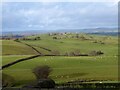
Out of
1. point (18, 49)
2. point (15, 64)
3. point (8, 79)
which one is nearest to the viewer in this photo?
point (8, 79)

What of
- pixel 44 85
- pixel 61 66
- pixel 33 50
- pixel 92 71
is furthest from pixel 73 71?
pixel 33 50

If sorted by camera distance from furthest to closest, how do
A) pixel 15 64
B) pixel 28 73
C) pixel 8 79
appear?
pixel 15 64
pixel 28 73
pixel 8 79

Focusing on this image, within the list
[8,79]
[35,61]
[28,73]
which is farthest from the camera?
[35,61]

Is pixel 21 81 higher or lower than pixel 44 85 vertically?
lower

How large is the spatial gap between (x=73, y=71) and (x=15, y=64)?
1222 centimetres

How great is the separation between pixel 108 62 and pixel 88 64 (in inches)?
241

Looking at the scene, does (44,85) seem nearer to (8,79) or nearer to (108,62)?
(8,79)

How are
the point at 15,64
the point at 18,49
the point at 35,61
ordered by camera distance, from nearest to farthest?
1. the point at 15,64
2. the point at 35,61
3. the point at 18,49

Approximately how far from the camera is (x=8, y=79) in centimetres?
4706

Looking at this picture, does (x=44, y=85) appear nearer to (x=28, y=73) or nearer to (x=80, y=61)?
(x=28, y=73)

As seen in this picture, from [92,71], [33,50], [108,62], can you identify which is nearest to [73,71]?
[92,71]

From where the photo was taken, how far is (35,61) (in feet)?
220

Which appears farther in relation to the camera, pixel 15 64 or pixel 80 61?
pixel 80 61

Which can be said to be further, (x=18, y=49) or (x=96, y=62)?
(x=18, y=49)
